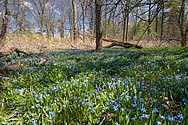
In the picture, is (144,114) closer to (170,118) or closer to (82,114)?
(170,118)

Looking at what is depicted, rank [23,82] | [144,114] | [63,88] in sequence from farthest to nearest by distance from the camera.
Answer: [23,82], [63,88], [144,114]

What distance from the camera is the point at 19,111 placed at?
10.1ft

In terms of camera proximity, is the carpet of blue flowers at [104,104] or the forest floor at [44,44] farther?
the forest floor at [44,44]

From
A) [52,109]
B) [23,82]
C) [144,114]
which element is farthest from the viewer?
[23,82]

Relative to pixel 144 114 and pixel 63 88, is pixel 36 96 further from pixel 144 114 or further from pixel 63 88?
pixel 144 114

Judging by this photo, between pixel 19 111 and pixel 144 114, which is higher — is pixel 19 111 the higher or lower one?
the lower one

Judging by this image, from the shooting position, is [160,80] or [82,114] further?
[160,80]

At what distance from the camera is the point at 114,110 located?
250cm

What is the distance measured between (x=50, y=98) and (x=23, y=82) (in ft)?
4.82

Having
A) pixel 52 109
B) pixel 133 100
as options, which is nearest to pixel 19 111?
pixel 52 109

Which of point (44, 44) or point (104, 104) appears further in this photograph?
point (44, 44)

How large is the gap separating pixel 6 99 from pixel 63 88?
2.75 feet

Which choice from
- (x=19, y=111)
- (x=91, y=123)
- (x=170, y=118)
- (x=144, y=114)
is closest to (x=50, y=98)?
(x=19, y=111)

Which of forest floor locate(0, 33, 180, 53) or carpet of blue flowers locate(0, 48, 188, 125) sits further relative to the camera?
forest floor locate(0, 33, 180, 53)
